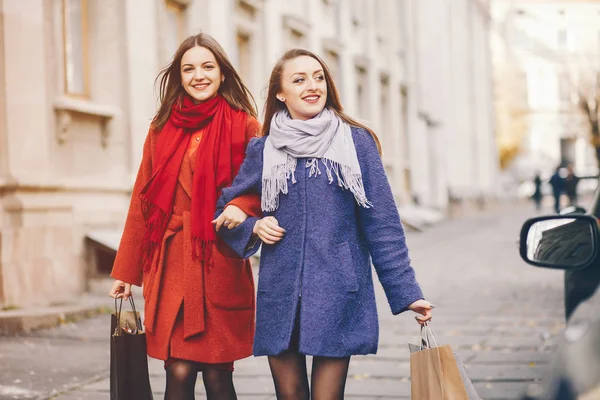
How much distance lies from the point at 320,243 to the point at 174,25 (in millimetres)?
11567

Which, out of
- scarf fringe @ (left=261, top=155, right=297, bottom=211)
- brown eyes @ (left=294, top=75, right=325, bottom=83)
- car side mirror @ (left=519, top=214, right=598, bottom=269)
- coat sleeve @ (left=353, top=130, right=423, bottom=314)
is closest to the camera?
car side mirror @ (left=519, top=214, right=598, bottom=269)

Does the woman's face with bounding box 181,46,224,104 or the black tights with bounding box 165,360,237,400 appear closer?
the black tights with bounding box 165,360,237,400

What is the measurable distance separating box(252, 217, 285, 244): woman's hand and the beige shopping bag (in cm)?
69

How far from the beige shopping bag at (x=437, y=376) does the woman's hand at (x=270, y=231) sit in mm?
694

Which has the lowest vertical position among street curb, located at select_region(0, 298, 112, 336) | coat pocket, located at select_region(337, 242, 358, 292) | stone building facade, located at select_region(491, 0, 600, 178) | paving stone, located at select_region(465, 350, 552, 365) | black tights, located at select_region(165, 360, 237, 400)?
paving stone, located at select_region(465, 350, 552, 365)

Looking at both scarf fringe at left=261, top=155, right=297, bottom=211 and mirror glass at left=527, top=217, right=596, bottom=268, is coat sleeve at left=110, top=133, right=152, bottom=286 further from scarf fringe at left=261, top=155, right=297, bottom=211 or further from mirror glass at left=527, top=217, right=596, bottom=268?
mirror glass at left=527, top=217, right=596, bottom=268

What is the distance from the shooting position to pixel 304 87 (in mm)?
3799

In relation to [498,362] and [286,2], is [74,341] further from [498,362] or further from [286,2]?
[286,2]

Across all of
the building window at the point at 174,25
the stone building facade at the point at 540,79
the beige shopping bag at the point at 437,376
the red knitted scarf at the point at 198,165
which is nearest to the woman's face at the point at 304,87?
the red knitted scarf at the point at 198,165

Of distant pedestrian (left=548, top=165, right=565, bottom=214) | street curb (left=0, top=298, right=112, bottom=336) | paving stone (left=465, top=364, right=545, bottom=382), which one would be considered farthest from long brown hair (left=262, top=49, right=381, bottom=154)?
distant pedestrian (left=548, top=165, right=565, bottom=214)

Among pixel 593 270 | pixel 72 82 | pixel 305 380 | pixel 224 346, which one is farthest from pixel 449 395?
pixel 72 82

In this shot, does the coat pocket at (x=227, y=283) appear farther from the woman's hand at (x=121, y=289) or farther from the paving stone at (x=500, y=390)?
the paving stone at (x=500, y=390)

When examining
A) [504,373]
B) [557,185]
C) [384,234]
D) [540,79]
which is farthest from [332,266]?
[540,79]

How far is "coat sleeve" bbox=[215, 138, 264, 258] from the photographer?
3.84 meters
